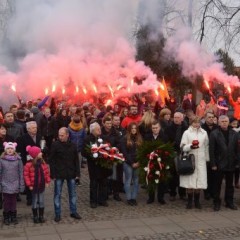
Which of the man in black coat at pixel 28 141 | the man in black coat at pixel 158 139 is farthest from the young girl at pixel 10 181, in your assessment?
the man in black coat at pixel 158 139

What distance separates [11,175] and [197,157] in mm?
3468

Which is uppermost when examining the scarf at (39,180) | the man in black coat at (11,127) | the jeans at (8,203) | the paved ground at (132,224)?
the man in black coat at (11,127)

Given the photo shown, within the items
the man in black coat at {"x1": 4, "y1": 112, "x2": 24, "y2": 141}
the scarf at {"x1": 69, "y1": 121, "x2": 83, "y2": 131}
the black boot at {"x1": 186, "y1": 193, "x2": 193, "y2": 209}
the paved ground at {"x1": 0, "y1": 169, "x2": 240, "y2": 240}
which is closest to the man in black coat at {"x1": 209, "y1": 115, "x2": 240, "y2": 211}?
the paved ground at {"x1": 0, "y1": 169, "x2": 240, "y2": 240}

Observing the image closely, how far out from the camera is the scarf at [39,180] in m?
7.39

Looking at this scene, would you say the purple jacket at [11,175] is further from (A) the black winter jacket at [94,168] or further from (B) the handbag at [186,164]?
(B) the handbag at [186,164]

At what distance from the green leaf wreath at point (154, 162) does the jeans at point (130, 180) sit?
0.83 ft

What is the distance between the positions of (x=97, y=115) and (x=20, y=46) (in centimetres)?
872

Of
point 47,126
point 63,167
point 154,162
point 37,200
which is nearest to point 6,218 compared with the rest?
point 37,200

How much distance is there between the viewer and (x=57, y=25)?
61.2ft

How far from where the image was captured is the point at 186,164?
27.2ft

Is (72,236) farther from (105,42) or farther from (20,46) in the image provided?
(20,46)

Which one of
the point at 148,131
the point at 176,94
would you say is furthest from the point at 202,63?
the point at 176,94

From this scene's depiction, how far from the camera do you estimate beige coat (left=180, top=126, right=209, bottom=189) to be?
8.32 meters

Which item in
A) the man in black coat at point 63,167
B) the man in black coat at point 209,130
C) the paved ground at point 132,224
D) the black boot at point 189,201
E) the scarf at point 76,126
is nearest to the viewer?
the paved ground at point 132,224
